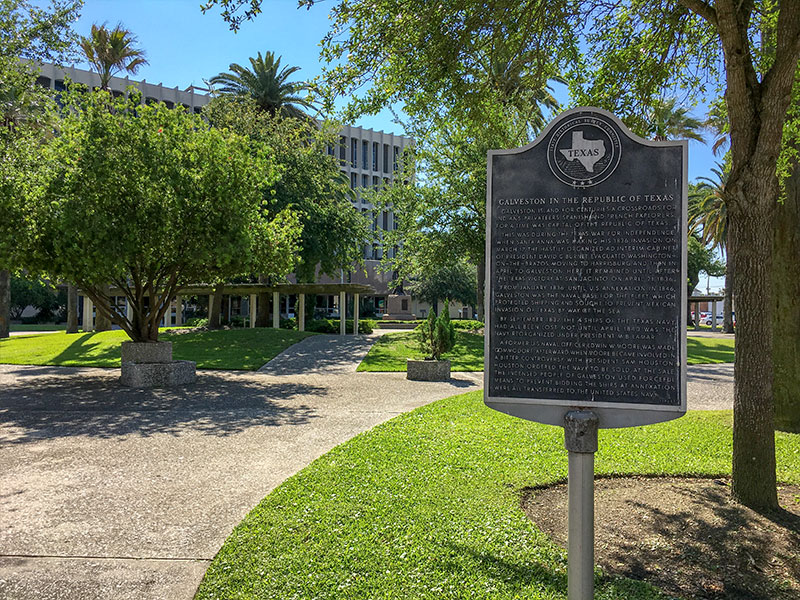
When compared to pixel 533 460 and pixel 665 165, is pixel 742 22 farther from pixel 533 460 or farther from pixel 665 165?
pixel 533 460

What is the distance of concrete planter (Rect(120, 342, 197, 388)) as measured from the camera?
13.4 m

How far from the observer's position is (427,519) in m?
4.72

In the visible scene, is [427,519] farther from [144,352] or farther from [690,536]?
[144,352]

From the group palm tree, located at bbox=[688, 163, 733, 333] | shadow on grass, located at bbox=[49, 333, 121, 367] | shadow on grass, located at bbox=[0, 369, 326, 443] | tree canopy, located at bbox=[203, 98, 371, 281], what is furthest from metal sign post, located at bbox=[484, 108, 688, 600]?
palm tree, located at bbox=[688, 163, 733, 333]

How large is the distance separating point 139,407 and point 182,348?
10.8 meters

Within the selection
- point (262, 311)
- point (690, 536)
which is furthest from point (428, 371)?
point (262, 311)

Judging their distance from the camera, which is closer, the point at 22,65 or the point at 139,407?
the point at 139,407

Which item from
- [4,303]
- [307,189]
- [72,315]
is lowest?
[72,315]

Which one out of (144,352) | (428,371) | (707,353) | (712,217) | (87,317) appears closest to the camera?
(144,352)

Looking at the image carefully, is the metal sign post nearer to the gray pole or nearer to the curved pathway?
the gray pole

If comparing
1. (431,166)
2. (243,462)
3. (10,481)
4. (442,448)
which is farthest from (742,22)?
(431,166)

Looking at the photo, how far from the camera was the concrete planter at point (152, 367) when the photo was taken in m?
13.4

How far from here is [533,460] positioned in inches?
263

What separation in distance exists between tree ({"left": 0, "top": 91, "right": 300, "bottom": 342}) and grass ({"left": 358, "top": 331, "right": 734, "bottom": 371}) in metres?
6.70
